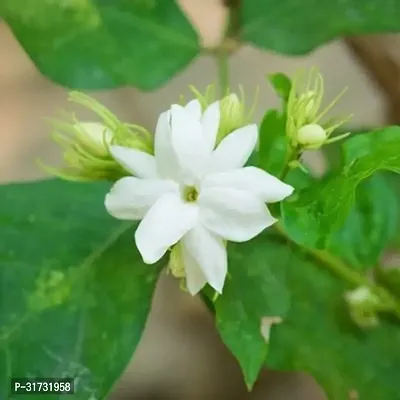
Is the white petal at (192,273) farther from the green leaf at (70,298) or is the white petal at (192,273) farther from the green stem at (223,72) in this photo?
the green stem at (223,72)

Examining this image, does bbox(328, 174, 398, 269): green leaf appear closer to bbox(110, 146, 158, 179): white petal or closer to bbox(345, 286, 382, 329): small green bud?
bbox(345, 286, 382, 329): small green bud

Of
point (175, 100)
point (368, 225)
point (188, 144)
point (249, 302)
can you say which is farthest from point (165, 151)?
point (175, 100)

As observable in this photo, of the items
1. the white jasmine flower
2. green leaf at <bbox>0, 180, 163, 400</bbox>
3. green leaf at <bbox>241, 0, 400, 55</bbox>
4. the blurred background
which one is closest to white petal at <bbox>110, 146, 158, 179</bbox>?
the white jasmine flower

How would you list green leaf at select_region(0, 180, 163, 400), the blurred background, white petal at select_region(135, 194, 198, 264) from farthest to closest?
the blurred background < green leaf at select_region(0, 180, 163, 400) < white petal at select_region(135, 194, 198, 264)

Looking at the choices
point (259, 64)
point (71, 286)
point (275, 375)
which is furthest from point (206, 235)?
point (259, 64)

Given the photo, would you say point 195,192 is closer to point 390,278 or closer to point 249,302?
point 249,302

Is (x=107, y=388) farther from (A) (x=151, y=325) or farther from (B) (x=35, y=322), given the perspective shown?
(A) (x=151, y=325)

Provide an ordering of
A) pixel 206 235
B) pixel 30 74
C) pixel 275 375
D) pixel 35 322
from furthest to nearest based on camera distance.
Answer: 1. pixel 30 74
2. pixel 275 375
3. pixel 35 322
4. pixel 206 235
